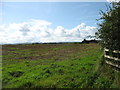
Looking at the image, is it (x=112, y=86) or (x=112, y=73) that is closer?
(x=112, y=86)

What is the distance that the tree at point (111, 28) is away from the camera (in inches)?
316

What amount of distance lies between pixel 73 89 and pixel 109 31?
427cm

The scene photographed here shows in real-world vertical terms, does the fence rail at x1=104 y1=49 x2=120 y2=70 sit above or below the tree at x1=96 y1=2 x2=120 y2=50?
below

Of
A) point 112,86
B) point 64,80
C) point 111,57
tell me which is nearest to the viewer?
point 112,86

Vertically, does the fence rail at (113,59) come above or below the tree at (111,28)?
below

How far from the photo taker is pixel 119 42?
319 inches

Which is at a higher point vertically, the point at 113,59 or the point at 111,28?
the point at 111,28

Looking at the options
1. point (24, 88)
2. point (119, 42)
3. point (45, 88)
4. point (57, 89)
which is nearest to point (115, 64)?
point (119, 42)

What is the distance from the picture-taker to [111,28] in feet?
26.8

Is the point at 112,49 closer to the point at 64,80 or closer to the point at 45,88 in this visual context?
the point at 64,80

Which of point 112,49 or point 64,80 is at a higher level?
point 112,49

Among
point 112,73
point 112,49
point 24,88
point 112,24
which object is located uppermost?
point 112,24

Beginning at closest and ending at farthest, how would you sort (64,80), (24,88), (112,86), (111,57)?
(112,86) → (24,88) → (64,80) → (111,57)

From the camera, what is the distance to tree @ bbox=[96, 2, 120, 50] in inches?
316
